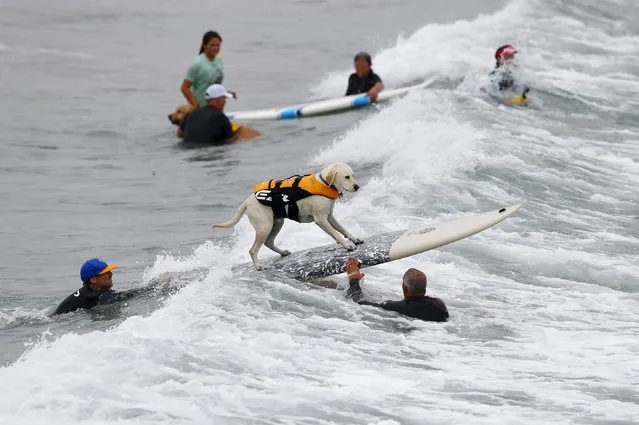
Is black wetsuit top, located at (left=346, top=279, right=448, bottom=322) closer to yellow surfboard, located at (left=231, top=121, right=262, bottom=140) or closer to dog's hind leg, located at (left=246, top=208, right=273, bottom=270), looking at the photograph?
dog's hind leg, located at (left=246, top=208, right=273, bottom=270)

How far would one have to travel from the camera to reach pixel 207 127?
1620 centimetres

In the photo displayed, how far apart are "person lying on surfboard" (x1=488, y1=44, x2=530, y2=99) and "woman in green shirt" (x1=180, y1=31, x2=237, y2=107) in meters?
4.18

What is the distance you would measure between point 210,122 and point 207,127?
0.27ft

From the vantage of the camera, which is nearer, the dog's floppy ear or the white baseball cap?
the dog's floppy ear

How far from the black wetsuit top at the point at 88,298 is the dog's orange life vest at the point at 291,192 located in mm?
1441

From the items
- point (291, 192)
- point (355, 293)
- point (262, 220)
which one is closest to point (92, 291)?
point (262, 220)

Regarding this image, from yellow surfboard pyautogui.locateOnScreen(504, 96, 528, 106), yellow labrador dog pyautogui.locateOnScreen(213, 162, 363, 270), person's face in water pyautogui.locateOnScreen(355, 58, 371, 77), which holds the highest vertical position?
person's face in water pyautogui.locateOnScreen(355, 58, 371, 77)

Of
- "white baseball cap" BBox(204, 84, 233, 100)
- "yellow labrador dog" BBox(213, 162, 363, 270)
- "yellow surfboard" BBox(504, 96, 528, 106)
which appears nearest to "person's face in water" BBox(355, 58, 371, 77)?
"yellow surfboard" BBox(504, 96, 528, 106)

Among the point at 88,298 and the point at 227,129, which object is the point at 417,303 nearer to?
the point at 88,298

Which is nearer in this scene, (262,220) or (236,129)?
(262,220)

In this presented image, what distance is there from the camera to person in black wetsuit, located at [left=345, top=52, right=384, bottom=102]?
17672 mm

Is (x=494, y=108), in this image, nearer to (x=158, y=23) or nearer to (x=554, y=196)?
(x=554, y=196)

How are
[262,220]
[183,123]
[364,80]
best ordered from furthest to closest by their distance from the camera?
[364,80], [183,123], [262,220]

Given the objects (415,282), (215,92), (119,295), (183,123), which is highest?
(215,92)
